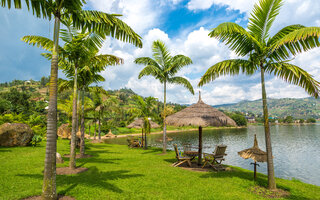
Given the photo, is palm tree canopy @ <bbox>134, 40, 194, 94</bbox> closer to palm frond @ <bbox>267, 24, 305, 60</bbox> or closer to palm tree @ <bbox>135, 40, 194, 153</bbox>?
palm tree @ <bbox>135, 40, 194, 153</bbox>

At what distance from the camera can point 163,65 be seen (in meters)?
15.0

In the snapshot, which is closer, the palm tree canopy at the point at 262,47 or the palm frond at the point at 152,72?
the palm tree canopy at the point at 262,47

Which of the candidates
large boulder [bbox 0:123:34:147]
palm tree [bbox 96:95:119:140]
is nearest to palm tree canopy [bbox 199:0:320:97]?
large boulder [bbox 0:123:34:147]

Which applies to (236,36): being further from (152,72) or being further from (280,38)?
(152,72)

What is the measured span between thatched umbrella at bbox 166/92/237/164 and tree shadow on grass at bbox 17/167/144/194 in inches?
166

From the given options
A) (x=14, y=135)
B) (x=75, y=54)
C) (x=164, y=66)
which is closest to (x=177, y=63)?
(x=164, y=66)

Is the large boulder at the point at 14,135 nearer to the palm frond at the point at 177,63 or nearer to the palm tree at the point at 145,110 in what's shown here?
the palm tree at the point at 145,110

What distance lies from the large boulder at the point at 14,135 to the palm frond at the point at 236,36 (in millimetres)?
15488

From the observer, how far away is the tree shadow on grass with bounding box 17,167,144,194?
5943mm

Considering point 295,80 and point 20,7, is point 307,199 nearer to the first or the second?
point 295,80

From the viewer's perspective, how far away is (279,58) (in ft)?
22.9

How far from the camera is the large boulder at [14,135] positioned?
43.5 feet

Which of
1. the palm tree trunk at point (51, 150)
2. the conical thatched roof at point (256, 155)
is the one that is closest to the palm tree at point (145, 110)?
the conical thatched roof at point (256, 155)

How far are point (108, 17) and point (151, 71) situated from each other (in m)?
9.40
